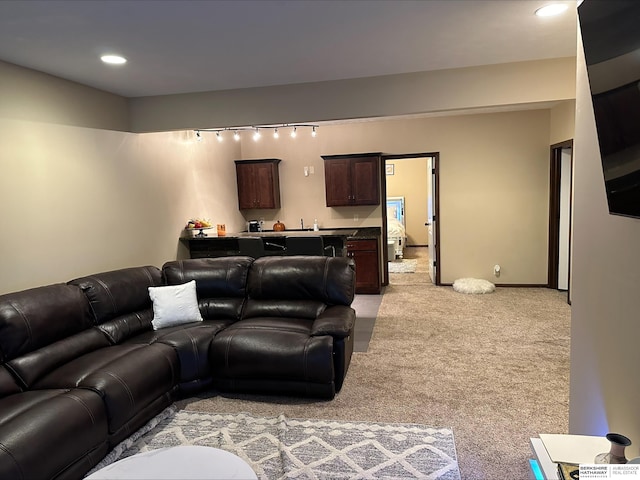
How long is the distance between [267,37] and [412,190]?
8114 millimetres

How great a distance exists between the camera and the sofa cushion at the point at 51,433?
6.22 feet

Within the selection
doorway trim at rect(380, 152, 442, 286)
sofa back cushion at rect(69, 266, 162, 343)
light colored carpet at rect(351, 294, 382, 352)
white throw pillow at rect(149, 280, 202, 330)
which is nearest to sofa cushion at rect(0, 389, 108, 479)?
sofa back cushion at rect(69, 266, 162, 343)

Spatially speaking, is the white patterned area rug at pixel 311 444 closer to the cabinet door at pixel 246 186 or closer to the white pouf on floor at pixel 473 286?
the white pouf on floor at pixel 473 286

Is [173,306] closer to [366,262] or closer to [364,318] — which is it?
[364,318]

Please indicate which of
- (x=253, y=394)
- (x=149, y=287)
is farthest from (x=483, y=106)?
(x=149, y=287)

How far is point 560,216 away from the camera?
5.85 m

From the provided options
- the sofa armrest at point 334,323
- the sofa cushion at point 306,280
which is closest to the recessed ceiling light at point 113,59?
the sofa cushion at point 306,280

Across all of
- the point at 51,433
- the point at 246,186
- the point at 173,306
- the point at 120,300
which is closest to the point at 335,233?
the point at 246,186

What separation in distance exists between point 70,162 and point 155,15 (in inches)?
75.8

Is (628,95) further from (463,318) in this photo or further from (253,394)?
(463,318)

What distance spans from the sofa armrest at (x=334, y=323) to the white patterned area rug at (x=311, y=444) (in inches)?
24.5

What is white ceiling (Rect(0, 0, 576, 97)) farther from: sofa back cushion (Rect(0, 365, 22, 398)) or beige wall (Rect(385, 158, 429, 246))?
beige wall (Rect(385, 158, 429, 246))

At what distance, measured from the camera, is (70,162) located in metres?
3.60

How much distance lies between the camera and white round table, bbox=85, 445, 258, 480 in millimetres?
1756
